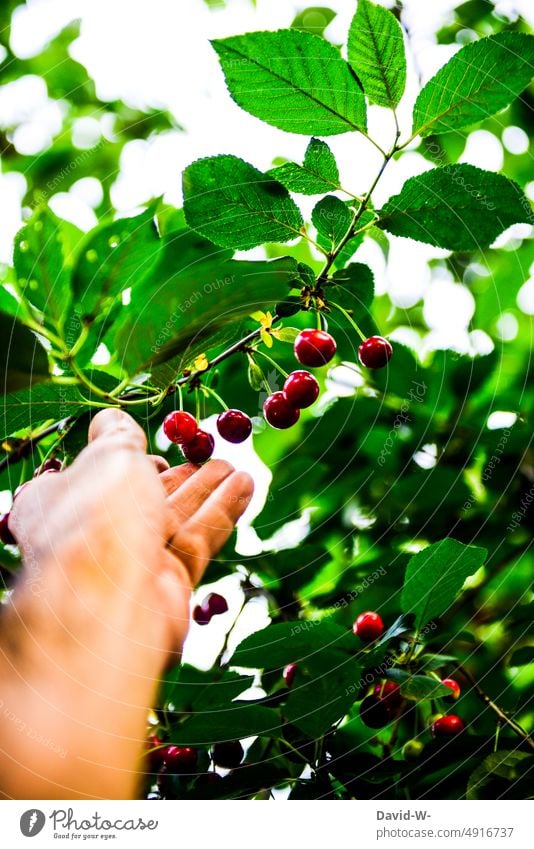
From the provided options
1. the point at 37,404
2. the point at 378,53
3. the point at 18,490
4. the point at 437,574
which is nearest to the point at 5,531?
the point at 18,490

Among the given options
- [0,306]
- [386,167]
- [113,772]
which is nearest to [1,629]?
[113,772]

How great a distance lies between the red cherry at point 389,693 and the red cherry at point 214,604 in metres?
0.19

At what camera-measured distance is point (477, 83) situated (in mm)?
482

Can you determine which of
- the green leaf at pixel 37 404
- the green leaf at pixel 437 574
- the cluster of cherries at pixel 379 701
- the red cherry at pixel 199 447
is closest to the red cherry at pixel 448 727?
the cluster of cherries at pixel 379 701

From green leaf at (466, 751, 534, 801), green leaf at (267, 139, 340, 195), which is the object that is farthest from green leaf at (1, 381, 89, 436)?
green leaf at (466, 751, 534, 801)

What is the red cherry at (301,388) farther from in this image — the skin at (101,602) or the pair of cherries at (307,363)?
the skin at (101,602)

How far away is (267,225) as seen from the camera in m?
0.53

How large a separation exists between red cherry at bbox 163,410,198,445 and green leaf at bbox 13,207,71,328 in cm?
13

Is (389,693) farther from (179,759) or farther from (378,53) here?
(378,53)

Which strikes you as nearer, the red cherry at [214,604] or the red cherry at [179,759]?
the red cherry at [179,759]

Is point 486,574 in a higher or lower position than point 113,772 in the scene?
lower

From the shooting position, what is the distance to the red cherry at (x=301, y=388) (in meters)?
0.58

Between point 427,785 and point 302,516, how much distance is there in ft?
1.13

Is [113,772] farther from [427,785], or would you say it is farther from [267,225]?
[267,225]
